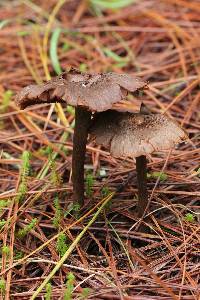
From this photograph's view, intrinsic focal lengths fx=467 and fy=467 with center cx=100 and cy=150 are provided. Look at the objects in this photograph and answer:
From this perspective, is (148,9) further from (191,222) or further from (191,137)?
(191,222)

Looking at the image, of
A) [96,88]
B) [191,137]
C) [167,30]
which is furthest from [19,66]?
[96,88]

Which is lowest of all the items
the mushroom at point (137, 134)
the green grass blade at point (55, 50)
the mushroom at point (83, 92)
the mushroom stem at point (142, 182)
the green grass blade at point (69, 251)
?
the green grass blade at point (69, 251)

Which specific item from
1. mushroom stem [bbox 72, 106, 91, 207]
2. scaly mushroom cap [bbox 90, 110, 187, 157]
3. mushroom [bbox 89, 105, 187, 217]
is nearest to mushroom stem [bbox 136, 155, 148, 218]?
mushroom [bbox 89, 105, 187, 217]

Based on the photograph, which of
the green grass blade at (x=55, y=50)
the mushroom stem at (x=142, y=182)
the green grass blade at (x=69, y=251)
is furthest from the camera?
the green grass blade at (x=55, y=50)

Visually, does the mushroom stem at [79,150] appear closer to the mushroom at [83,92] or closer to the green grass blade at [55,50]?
the mushroom at [83,92]

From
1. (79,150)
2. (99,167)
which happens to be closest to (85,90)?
(79,150)

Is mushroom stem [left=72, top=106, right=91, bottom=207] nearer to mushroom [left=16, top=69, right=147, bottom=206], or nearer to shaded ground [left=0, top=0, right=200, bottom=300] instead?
mushroom [left=16, top=69, right=147, bottom=206]

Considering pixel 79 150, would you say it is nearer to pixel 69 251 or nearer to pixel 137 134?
pixel 137 134

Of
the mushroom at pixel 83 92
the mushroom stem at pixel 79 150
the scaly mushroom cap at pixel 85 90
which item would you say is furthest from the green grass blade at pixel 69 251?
the scaly mushroom cap at pixel 85 90
